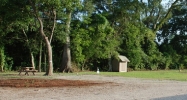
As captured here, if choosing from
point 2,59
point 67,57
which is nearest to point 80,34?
point 67,57

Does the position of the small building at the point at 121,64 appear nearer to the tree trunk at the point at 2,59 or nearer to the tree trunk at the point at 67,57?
the tree trunk at the point at 67,57

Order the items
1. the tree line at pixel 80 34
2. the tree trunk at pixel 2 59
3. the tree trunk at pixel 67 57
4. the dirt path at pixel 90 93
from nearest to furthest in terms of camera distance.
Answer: the dirt path at pixel 90 93 < the tree line at pixel 80 34 < the tree trunk at pixel 2 59 < the tree trunk at pixel 67 57

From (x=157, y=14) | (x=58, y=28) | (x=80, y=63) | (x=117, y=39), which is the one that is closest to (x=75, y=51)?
(x=80, y=63)

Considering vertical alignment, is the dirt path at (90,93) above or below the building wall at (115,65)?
below

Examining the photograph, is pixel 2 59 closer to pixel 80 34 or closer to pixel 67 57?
pixel 67 57

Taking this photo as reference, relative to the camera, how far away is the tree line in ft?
76.1

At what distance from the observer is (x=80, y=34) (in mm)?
32531

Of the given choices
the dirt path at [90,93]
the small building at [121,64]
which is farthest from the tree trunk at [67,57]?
the dirt path at [90,93]

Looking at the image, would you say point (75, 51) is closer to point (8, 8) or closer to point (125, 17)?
point (125, 17)

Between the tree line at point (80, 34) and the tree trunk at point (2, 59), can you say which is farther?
the tree trunk at point (2, 59)

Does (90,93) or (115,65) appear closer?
(90,93)

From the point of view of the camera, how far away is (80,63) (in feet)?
111

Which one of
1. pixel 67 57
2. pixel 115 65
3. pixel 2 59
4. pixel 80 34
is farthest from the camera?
pixel 115 65

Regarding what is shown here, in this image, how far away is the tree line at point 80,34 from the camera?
2319 cm
